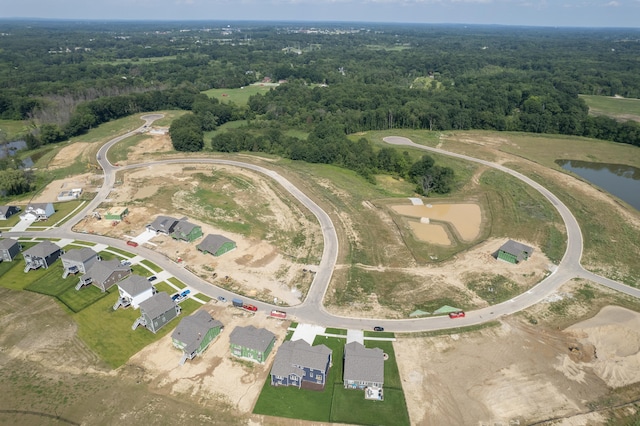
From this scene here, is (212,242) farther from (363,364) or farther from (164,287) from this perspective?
(363,364)

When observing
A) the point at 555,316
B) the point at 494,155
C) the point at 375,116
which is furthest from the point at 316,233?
the point at 375,116

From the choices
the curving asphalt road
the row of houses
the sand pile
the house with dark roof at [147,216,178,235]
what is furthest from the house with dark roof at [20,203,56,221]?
the sand pile

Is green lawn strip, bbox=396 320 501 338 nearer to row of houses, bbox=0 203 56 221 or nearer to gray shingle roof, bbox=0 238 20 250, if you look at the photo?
gray shingle roof, bbox=0 238 20 250

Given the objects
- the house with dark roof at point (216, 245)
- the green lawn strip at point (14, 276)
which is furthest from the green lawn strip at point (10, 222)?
the house with dark roof at point (216, 245)

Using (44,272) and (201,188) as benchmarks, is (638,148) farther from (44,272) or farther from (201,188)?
(44,272)

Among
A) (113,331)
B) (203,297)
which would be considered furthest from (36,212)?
(203,297)
